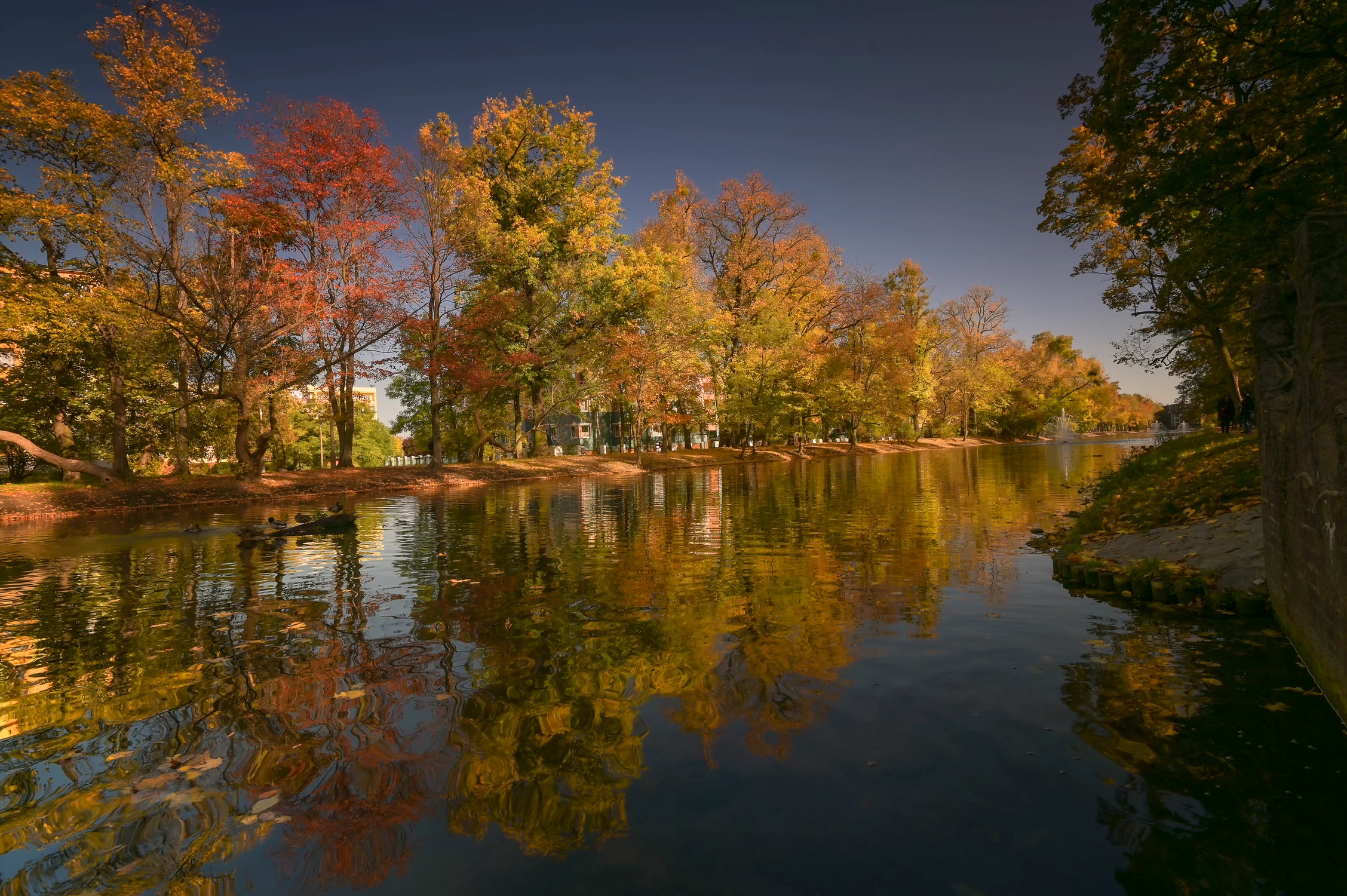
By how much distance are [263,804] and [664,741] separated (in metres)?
2.77

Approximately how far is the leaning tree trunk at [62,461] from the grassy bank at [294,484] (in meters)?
0.72

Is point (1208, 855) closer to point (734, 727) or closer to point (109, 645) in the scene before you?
point (734, 727)

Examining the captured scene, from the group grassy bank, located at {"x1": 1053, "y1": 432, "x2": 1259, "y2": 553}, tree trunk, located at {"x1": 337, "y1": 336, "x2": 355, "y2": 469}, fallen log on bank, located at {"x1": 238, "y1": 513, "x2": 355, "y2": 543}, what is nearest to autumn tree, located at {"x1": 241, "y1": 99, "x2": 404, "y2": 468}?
tree trunk, located at {"x1": 337, "y1": 336, "x2": 355, "y2": 469}

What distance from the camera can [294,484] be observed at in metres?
32.7

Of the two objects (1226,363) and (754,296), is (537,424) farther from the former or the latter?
(1226,363)

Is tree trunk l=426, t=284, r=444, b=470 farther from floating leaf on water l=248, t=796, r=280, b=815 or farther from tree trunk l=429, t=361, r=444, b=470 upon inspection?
floating leaf on water l=248, t=796, r=280, b=815

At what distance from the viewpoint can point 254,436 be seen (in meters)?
46.7

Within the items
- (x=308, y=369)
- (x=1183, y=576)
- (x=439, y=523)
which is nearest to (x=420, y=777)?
(x=1183, y=576)

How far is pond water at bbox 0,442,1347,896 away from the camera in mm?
3562

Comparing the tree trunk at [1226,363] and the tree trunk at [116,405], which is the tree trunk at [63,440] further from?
the tree trunk at [1226,363]

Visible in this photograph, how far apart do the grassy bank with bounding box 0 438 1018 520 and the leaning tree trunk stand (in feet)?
2.35


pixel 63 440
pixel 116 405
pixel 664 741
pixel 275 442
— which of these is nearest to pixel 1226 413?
pixel 664 741

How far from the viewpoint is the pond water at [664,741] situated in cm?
356

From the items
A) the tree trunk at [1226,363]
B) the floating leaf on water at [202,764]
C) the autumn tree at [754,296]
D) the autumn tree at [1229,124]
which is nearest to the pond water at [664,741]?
the floating leaf on water at [202,764]
